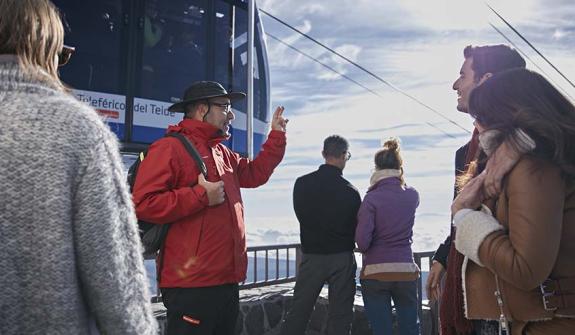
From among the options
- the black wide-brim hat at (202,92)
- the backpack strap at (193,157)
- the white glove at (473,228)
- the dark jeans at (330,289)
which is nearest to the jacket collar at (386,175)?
the dark jeans at (330,289)

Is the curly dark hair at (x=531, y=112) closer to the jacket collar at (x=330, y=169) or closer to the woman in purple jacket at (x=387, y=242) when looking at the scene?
the woman in purple jacket at (x=387, y=242)

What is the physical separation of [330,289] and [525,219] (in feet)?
10.6

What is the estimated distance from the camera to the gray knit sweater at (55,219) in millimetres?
1091

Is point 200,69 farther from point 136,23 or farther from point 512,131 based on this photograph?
point 512,131

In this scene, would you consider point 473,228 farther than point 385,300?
No

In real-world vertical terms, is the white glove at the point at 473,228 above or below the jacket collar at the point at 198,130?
below

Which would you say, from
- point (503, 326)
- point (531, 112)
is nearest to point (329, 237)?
point (503, 326)

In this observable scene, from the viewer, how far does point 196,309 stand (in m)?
2.79

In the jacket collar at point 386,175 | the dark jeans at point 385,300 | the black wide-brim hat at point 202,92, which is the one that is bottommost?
the dark jeans at point 385,300

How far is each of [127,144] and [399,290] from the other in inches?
141

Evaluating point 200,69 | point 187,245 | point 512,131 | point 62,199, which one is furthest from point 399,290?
point 200,69

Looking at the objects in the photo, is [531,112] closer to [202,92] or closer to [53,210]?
[53,210]

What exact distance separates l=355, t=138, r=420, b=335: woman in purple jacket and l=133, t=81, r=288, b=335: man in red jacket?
143 cm

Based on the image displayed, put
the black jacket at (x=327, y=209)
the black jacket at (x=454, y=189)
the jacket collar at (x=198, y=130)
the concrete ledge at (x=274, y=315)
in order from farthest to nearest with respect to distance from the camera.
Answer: the concrete ledge at (x=274, y=315) < the black jacket at (x=327, y=209) < the jacket collar at (x=198, y=130) < the black jacket at (x=454, y=189)
